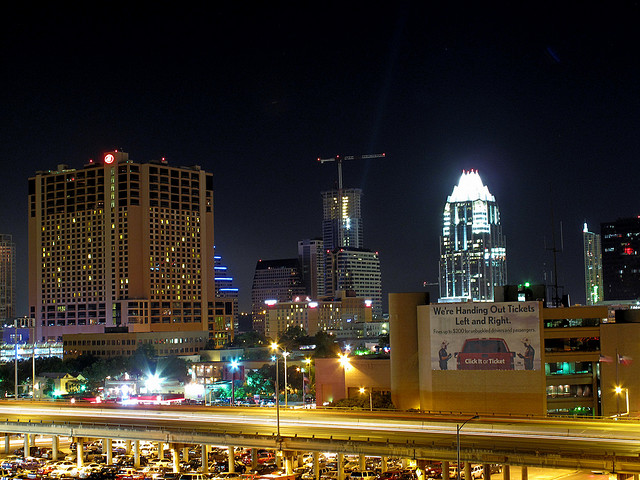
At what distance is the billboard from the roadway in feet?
35.5

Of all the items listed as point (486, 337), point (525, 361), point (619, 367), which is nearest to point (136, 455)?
point (486, 337)

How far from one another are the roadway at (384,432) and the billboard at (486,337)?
35.5ft

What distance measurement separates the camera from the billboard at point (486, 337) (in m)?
82.5

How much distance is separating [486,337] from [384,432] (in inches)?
944

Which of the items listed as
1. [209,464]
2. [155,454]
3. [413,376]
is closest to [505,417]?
[413,376]

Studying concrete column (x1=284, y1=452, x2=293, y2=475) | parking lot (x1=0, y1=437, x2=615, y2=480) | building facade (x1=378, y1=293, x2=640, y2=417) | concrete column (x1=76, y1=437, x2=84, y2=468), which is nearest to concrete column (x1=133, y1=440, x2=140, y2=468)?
parking lot (x1=0, y1=437, x2=615, y2=480)

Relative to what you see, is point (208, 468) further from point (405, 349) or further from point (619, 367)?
point (619, 367)

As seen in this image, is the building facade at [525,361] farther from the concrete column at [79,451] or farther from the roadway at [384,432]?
the concrete column at [79,451]

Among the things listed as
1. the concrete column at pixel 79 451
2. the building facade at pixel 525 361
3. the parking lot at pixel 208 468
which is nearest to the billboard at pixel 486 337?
the building facade at pixel 525 361

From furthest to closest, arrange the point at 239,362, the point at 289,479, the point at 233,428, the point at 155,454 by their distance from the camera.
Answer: the point at 239,362
the point at 155,454
the point at 233,428
the point at 289,479

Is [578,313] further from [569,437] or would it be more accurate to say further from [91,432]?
[91,432]

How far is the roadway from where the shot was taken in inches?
2090

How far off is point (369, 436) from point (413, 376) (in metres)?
26.4

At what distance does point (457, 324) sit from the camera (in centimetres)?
8512
